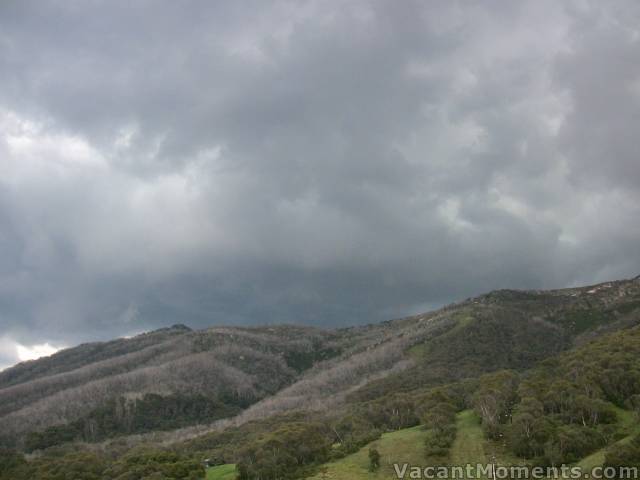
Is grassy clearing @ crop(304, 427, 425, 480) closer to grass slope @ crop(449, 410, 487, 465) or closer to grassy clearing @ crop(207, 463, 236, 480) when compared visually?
grass slope @ crop(449, 410, 487, 465)

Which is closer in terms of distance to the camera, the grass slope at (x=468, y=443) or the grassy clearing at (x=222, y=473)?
the grass slope at (x=468, y=443)

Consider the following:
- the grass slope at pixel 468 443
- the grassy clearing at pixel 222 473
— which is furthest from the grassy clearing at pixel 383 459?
the grassy clearing at pixel 222 473

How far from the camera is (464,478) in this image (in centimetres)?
5809

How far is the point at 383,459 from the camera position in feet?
226

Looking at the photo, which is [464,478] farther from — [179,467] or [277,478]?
[179,467]

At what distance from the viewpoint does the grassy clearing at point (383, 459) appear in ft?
210

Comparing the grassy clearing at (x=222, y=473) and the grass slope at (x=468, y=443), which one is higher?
the grassy clearing at (x=222, y=473)

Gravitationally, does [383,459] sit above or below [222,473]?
below

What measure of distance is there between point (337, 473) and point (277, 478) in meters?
7.57

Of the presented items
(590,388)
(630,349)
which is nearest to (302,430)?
(590,388)

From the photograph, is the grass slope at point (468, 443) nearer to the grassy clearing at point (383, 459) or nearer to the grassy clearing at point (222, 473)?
the grassy clearing at point (383, 459)

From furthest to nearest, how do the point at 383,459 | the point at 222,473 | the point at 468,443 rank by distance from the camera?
the point at 222,473
the point at 468,443
the point at 383,459

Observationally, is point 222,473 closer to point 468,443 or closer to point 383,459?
point 383,459

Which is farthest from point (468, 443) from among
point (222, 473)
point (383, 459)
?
point (222, 473)
